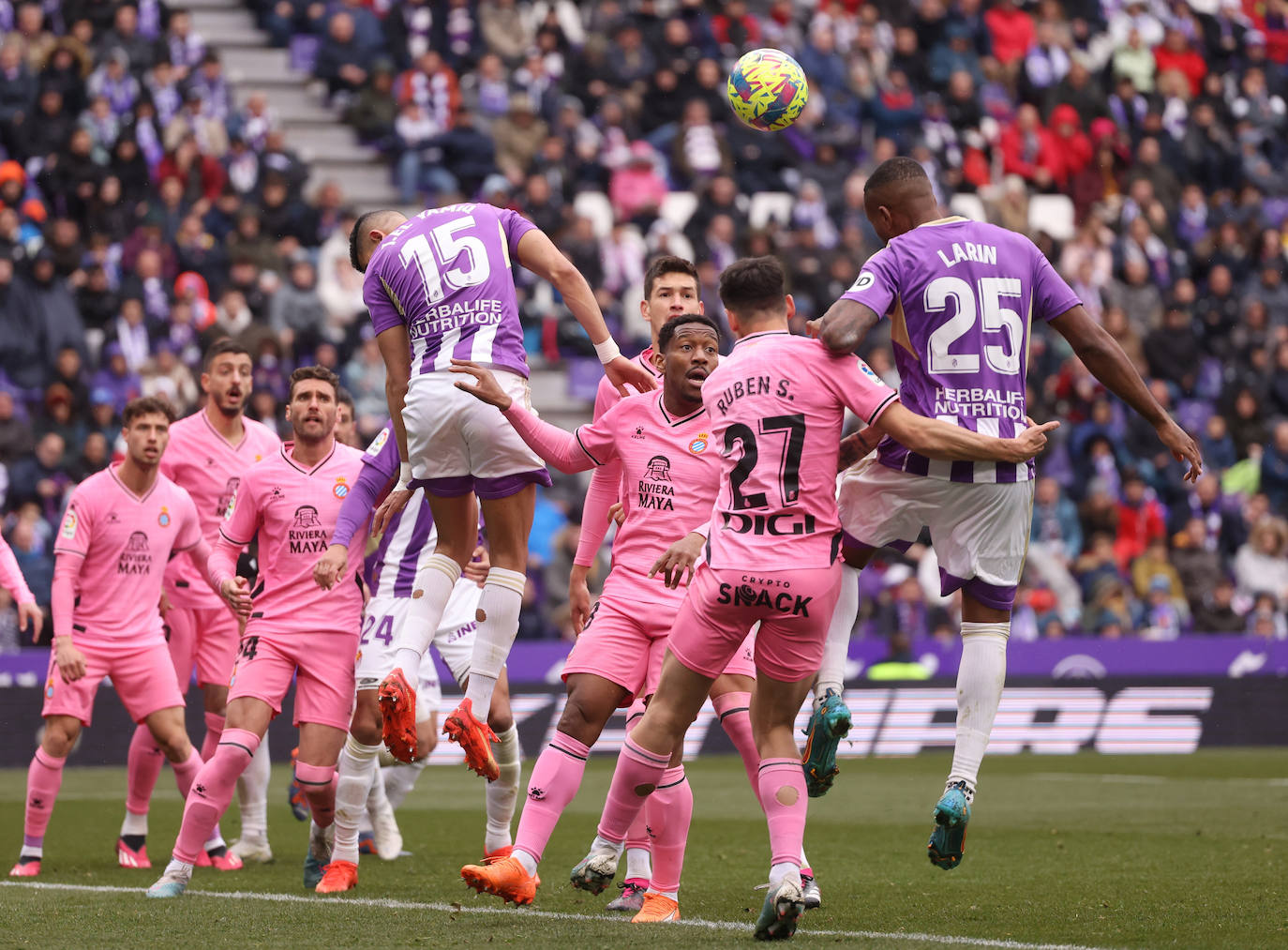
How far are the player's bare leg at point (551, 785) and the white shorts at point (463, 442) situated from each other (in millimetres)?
961

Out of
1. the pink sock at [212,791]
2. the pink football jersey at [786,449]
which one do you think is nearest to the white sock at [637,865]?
the pink sock at [212,791]

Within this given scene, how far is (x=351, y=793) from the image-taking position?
905cm

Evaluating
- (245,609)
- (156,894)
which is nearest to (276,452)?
(245,609)

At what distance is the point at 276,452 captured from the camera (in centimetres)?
959

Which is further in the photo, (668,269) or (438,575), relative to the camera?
(668,269)

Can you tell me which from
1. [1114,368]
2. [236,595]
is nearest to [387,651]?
[236,595]

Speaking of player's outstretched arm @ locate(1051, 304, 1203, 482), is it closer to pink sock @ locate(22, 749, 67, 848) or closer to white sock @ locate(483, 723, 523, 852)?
white sock @ locate(483, 723, 523, 852)

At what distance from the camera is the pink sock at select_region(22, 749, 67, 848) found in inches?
384

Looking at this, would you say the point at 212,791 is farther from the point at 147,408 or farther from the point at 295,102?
the point at 295,102

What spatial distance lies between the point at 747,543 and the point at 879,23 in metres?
21.5

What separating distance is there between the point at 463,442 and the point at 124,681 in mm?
3328

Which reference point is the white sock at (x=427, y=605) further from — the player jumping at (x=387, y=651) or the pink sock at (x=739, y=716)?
the pink sock at (x=739, y=716)

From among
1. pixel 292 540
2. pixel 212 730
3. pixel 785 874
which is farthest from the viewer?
pixel 212 730

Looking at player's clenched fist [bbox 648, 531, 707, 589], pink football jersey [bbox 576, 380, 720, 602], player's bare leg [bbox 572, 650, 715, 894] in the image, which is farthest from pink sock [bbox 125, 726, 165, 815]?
player's clenched fist [bbox 648, 531, 707, 589]
